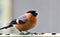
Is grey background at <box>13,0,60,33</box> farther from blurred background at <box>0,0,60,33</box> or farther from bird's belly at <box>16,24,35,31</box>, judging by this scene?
bird's belly at <box>16,24,35,31</box>

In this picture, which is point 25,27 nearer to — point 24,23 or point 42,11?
point 24,23

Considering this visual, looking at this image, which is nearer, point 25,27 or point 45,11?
point 25,27

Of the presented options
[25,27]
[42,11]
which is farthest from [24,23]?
[42,11]

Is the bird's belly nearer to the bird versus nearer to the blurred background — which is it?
the bird

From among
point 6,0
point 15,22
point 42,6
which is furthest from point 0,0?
point 15,22

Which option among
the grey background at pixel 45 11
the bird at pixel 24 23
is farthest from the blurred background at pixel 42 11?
the bird at pixel 24 23

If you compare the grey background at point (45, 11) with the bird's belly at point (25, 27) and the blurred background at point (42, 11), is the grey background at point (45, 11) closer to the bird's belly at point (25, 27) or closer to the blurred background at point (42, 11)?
the blurred background at point (42, 11)

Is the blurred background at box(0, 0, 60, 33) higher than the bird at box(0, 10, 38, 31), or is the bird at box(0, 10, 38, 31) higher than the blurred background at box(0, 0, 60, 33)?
the blurred background at box(0, 0, 60, 33)

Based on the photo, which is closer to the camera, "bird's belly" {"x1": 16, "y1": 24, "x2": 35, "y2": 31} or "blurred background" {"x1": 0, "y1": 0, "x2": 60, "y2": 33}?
"bird's belly" {"x1": 16, "y1": 24, "x2": 35, "y2": 31}

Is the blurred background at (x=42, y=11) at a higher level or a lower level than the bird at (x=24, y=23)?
higher

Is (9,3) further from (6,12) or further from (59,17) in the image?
(59,17)

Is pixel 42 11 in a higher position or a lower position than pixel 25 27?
higher

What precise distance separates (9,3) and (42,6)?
0.65m

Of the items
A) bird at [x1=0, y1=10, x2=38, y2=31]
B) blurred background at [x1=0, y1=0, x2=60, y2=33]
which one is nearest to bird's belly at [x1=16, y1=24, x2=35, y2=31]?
bird at [x1=0, y1=10, x2=38, y2=31]
